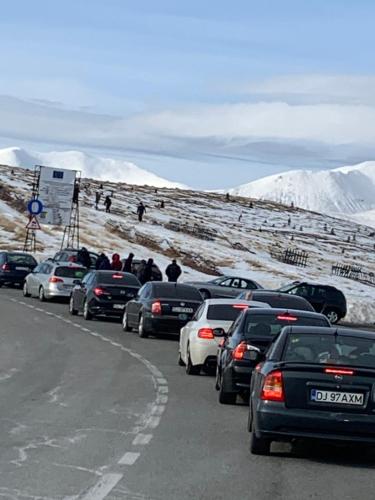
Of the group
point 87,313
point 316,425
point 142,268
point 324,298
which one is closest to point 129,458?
point 316,425

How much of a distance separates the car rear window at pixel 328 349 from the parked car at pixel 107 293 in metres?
20.7

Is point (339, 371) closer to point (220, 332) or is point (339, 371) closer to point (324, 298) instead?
point (220, 332)

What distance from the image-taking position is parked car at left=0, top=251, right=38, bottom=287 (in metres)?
48.9

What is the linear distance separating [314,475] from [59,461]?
90.9 inches

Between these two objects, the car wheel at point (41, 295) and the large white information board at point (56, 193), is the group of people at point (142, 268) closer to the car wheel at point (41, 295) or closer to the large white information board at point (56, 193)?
the car wheel at point (41, 295)

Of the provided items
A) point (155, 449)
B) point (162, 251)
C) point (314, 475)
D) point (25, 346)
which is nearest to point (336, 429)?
point (314, 475)

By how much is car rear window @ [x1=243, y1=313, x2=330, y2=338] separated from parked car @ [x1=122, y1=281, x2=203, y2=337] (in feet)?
33.2

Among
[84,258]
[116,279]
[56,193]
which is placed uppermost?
[56,193]

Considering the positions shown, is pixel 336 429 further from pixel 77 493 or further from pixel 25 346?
pixel 25 346

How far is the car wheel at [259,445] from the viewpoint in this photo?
11642 mm

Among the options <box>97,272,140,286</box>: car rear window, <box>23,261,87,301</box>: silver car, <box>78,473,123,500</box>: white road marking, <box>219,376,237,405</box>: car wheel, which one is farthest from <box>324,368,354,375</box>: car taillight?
<box>23,261,87,301</box>: silver car

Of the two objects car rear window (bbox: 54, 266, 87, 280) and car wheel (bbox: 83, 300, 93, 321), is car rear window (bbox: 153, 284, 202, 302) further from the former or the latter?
car rear window (bbox: 54, 266, 87, 280)

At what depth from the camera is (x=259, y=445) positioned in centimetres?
1173

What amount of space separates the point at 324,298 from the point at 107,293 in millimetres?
11547
